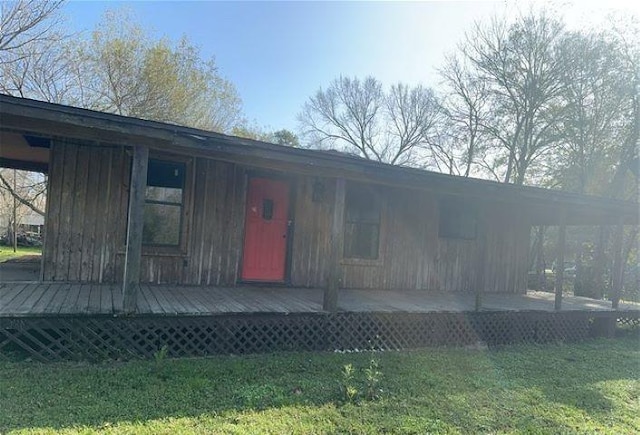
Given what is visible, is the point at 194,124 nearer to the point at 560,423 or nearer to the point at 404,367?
the point at 404,367

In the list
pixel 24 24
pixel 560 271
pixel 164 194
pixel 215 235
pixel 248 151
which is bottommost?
pixel 560 271

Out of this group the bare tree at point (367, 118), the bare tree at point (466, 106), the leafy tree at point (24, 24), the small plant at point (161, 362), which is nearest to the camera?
the small plant at point (161, 362)

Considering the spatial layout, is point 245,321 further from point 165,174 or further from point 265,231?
point 165,174

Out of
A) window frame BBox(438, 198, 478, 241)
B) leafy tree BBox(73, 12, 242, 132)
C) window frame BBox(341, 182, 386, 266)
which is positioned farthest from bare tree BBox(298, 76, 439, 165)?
window frame BBox(341, 182, 386, 266)

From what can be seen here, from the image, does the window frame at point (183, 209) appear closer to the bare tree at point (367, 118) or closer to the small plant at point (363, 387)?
the small plant at point (363, 387)

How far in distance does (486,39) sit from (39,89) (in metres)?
17.9

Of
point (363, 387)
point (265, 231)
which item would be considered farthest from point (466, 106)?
point (363, 387)

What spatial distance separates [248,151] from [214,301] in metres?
1.98

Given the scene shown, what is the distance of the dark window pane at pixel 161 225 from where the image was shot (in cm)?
635

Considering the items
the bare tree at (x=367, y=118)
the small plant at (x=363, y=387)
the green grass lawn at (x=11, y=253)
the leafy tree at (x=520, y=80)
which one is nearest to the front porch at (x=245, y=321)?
the small plant at (x=363, y=387)

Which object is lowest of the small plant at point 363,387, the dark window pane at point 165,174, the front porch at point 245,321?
the small plant at point 363,387

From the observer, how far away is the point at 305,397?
3717 mm

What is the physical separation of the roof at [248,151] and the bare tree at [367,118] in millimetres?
22308

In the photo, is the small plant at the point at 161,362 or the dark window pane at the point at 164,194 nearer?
the small plant at the point at 161,362
